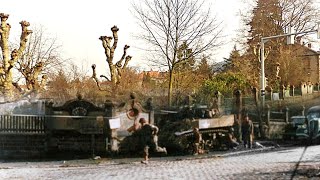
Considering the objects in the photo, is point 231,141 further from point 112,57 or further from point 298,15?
point 112,57

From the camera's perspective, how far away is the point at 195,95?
421cm

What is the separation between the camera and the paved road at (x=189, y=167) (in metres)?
3.83

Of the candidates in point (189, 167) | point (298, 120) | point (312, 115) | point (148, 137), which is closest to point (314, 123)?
point (312, 115)

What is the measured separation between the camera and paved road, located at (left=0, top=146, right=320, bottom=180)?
151 inches

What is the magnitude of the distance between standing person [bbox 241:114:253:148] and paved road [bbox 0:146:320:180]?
0.09 meters

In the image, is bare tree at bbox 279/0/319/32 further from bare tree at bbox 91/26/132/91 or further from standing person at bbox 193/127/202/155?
bare tree at bbox 91/26/132/91

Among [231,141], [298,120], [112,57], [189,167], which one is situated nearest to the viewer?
[189,167]

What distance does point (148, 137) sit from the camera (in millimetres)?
4039

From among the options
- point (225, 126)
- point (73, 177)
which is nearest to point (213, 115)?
point (225, 126)

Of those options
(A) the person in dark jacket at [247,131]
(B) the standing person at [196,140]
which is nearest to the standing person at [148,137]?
(B) the standing person at [196,140]

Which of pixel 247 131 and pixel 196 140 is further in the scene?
pixel 247 131

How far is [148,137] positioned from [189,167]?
16.1 inches

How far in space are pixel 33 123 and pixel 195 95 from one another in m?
1.35

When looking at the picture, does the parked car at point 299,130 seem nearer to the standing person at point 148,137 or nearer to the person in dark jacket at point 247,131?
the person in dark jacket at point 247,131
